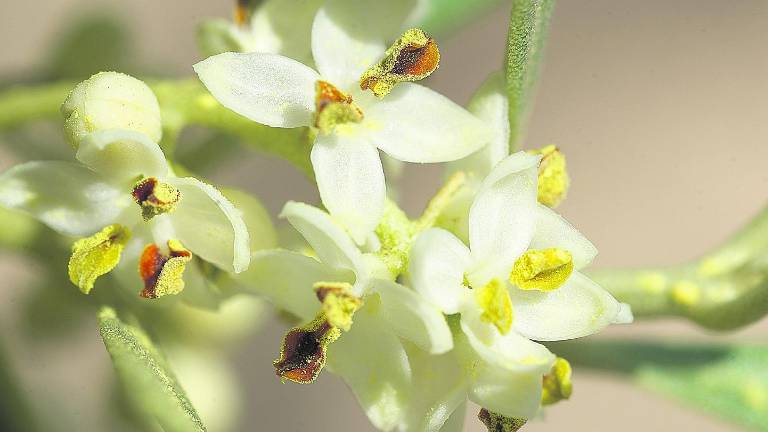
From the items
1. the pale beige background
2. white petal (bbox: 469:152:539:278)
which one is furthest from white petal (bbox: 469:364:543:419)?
the pale beige background

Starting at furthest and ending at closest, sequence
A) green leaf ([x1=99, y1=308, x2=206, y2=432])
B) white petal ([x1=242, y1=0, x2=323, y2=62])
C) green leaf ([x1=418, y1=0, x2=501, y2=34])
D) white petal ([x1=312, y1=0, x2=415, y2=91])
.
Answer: green leaf ([x1=418, y1=0, x2=501, y2=34])
white petal ([x1=242, y1=0, x2=323, y2=62])
white petal ([x1=312, y1=0, x2=415, y2=91])
green leaf ([x1=99, y1=308, x2=206, y2=432])

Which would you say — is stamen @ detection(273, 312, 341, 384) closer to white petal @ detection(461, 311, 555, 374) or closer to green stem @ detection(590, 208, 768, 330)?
white petal @ detection(461, 311, 555, 374)

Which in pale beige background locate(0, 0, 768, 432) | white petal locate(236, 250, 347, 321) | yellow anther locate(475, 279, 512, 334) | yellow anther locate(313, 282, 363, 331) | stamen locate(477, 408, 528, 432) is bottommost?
pale beige background locate(0, 0, 768, 432)

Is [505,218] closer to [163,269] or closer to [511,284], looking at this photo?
[511,284]

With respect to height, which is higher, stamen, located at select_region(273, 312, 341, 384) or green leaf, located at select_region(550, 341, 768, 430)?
stamen, located at select_region(273, 312, 341, 384)

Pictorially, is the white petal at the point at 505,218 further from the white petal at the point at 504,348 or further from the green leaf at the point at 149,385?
the green leaf at the point at 149,385

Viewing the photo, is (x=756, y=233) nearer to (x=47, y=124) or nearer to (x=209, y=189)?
(x=209, y=189)

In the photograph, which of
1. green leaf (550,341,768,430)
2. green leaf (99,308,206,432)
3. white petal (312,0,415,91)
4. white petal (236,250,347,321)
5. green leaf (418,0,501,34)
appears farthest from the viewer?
green leaf (418,0,501,34)

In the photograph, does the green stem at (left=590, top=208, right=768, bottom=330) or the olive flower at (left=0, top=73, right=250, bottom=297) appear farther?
the green stem at (left=590, top=208, right=768, bottom=330)
